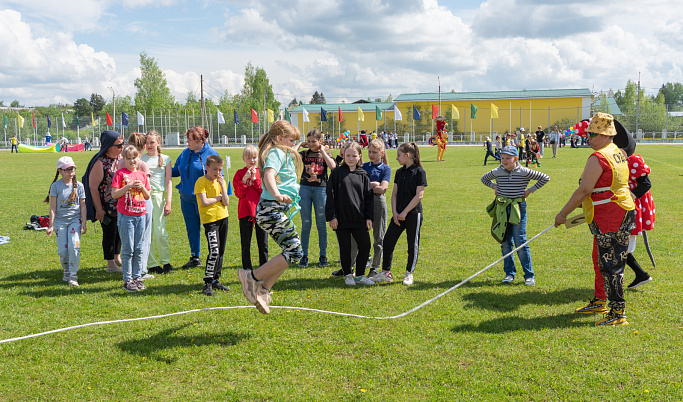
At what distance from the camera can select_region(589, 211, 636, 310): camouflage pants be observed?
194 inches

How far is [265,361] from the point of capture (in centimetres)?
432

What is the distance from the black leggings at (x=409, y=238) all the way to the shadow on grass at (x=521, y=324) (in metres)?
1.56

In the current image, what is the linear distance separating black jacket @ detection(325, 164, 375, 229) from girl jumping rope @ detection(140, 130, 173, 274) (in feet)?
7.18

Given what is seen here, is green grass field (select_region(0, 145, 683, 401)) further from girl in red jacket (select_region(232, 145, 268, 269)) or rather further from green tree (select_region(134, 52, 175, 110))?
green tree (select_region(134, 52, 175, 110))

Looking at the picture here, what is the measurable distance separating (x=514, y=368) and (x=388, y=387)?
104 cm

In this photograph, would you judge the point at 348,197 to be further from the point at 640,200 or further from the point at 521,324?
the point at 640,200

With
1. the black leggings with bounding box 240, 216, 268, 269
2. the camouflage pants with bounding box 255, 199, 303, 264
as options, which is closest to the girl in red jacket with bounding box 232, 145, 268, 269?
the black leggings with bounding box 240, 216, 268, 269

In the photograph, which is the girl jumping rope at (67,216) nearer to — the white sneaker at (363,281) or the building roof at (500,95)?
Answer: the white sneaker at (363,281)

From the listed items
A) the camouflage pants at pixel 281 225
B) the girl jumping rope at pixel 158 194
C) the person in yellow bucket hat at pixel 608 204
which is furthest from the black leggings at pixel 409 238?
the girl jumping rope at pixel 158 194

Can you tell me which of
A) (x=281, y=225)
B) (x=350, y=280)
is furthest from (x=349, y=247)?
(x=281, y=225)

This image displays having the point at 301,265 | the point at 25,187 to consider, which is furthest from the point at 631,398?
the point at 25,187

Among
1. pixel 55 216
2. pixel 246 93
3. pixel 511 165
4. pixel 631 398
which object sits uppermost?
pixel 246 93

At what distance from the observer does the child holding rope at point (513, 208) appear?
6.41m

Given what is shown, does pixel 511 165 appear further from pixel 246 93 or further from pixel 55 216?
pixel 246 93
